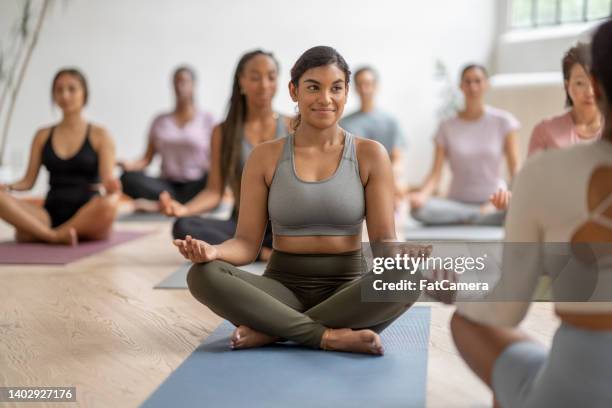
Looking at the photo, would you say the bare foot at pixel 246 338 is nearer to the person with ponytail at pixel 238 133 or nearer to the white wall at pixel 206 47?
the person with ponytail at pixel 238 133

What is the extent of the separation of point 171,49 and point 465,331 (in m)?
6.38

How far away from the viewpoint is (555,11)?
7.05 meters

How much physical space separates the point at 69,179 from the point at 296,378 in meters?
2.87

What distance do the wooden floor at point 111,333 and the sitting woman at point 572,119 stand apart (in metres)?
0.69

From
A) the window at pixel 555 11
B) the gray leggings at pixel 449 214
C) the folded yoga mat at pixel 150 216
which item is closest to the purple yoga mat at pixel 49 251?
the folded yoga mat at pixel 150 216

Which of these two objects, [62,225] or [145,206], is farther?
[145,206]

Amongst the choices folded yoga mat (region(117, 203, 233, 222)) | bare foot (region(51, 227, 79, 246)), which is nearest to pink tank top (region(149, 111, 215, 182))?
folded yoga mat (region(117, 203, 233, 222))

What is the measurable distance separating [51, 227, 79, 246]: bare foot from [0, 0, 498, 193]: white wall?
3156 mm

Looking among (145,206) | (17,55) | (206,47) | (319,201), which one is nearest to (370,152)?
(319,201)

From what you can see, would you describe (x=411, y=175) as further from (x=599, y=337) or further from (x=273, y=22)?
(x=599, y=337)

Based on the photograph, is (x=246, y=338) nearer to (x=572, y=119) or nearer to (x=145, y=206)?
(x=572, y=119)

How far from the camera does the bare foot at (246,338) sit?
7.89 ft

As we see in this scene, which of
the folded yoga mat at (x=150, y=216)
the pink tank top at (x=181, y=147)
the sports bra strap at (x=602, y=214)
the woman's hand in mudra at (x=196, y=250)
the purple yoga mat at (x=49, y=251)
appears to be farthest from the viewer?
the pink tank top at (x=181, y=147)

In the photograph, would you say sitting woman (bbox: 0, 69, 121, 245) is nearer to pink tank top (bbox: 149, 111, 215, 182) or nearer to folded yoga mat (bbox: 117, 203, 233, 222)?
folded yoga mat (bbox: 117, 203, 233, 222)
